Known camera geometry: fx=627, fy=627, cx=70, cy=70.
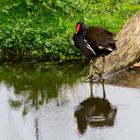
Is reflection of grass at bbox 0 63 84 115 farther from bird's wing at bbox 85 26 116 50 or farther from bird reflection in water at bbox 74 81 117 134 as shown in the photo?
bird's wing at bbox 85 26 116 50

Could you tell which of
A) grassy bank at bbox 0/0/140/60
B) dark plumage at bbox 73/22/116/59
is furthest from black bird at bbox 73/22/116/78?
grassy bank at bbox 0/0/140/60

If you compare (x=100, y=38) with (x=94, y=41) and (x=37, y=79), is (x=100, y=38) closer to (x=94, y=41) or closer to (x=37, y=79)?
(x=94, y=41)

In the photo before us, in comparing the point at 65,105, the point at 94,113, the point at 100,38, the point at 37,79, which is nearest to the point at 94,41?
the point at 100,38

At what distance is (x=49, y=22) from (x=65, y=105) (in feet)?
12.5

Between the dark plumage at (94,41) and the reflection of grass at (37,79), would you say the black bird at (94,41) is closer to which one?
the dark plumage at (94,41)

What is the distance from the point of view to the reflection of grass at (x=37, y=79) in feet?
33.2

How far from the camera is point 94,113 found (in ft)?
30.8

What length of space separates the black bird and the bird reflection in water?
84cm

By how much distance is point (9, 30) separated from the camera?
12633mm

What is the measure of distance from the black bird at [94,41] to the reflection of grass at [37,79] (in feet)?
2.22

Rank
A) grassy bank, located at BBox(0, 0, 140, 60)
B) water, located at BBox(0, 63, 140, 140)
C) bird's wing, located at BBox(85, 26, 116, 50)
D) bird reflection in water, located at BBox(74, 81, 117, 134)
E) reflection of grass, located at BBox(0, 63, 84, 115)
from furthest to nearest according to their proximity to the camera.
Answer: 1. grassy bank, located at BBox(0, 0, 140, 60)
2. bird's wing, located at BBox(85, 26, 116, 50)
3. reflection of grass, located at BBox(0, 63, 84, 115)
4. bird reflection in water, located at BBox(74, 81, 117, 134)
5. water, located at BBox(0, 63, 140, 140)

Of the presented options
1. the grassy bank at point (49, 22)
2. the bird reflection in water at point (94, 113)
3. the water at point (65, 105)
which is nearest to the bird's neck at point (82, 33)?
the water at point (65, 105)

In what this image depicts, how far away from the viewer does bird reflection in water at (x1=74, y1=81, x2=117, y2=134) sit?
29.4 ft

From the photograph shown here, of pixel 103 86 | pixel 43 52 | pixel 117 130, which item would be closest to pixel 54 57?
pixel 43 52
